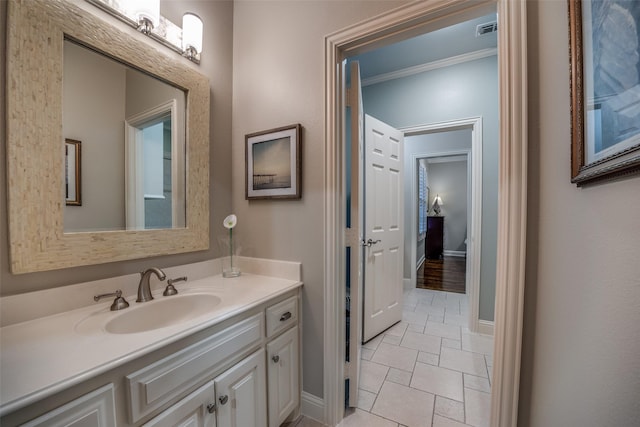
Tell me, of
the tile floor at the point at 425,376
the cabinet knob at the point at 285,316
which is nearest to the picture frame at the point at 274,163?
the cabinet knob at the point at 285,316

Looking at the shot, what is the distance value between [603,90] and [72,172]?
1.72 meters

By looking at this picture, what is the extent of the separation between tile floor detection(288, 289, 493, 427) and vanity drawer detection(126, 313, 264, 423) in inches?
32.1

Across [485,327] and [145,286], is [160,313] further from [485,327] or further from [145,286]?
[485,327]

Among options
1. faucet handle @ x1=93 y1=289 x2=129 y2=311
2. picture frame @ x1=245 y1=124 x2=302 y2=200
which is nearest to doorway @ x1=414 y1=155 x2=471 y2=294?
picture frame @ x1=245 y1=124 x2=302 y2=200

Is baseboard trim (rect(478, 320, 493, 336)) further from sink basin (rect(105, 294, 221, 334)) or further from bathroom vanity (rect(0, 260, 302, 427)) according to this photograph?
sink basin (rect(105, 294, 221, 334))

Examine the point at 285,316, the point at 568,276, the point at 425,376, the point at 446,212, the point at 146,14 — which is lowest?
the point at 425,376

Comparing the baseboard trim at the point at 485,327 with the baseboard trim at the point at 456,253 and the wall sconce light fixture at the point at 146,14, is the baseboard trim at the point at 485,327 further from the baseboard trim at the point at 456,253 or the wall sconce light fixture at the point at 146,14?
the baseboard trim at the point at 456,253

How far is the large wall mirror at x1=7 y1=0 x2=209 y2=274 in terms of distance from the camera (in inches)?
36.3

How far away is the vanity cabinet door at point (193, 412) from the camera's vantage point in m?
0.83

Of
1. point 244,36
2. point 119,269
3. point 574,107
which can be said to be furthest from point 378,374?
point 244,36

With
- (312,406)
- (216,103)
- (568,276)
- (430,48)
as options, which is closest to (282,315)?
(312,406)

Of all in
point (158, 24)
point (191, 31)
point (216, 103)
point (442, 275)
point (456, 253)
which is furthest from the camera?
point (456, 253)

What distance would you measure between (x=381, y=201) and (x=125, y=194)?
79.5 inches

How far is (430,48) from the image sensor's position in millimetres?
2449
